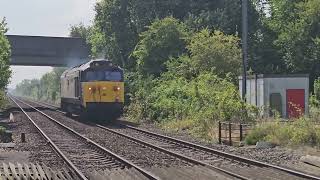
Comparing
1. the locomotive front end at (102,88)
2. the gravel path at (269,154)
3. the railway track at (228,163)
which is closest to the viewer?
the railway track at (228,163)

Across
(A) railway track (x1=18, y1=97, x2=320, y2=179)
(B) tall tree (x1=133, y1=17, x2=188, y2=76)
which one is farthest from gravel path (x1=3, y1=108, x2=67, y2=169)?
(B) tall tree (x1=133, y1=17, x2=188, y2=76)

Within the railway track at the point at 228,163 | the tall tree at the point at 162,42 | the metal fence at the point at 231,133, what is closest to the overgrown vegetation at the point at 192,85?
the tall tree at the point at 162,42

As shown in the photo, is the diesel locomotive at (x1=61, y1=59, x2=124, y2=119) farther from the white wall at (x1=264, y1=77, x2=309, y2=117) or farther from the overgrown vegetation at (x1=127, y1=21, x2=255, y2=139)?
the white wall at (x1=264, y1=77, x2=309, y2=117)

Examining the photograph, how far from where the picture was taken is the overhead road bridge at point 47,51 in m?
69.9

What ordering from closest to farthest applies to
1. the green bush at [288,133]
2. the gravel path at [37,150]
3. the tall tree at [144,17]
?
the gravel path at [37,150]
the green bush at [288,133]
the tall tree at [144,17]

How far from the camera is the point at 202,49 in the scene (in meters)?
33.5

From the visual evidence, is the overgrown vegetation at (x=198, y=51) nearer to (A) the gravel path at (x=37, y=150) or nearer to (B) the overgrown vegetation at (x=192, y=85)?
(B) the overgrown vegetation at (x=192, y=85)

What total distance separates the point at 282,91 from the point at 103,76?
1003 cm

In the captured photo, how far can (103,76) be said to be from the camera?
102ft

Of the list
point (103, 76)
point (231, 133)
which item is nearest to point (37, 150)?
point (231, 133)

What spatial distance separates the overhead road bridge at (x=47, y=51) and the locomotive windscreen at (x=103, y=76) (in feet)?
132

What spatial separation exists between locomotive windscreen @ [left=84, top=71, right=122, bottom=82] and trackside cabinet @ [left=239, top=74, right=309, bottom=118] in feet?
26.3

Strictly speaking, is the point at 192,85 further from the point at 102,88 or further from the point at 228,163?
the point at 228,163

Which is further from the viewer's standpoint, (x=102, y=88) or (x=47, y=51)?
(x=47, y=51)
